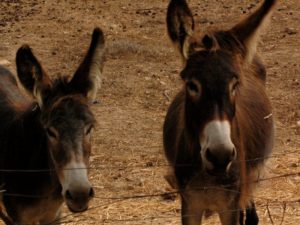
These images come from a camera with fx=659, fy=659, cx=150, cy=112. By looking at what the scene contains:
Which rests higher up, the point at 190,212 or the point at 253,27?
the point at 253,27

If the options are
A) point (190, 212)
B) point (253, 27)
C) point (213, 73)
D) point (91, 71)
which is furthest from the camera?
point (190, 212)

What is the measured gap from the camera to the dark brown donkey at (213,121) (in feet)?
14.9

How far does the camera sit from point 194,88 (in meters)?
4.78

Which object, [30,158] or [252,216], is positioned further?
[252,216]

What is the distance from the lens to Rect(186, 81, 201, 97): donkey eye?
15.5 ft

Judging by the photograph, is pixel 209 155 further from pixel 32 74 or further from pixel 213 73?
pixel 32 74

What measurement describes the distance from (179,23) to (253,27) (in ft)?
1.87

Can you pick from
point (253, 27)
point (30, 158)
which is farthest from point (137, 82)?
point (253, 27)

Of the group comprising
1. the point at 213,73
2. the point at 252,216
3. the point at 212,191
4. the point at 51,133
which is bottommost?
the point at 252,216

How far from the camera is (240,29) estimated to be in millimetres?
5102

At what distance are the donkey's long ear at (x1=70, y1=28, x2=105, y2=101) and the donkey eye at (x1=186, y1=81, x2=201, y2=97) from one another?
83cm

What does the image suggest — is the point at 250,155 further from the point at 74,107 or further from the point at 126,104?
the point at 126,104

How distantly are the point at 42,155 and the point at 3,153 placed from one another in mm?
452

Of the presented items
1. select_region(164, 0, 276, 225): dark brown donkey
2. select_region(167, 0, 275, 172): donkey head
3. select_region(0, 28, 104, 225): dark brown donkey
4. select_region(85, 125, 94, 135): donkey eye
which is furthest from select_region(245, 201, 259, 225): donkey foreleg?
select_region(85, 125, 94, 135): donkey eye
